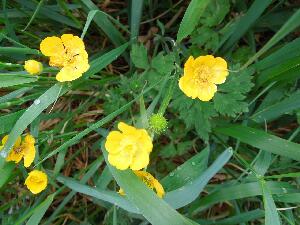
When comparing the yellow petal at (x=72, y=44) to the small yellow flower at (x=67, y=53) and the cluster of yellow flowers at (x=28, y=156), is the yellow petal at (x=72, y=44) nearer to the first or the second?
the small yellow flower at (x=67, y=53)

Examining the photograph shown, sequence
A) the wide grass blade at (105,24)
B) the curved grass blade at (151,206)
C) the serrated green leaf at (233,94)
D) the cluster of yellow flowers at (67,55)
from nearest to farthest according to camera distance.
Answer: the curved grass blade at (151,206), the cluster of yellow flowers at (67,55), the serrated green leaf at (233,94), the wide grass blade at (105,24)

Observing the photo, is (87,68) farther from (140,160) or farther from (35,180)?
(35,180)

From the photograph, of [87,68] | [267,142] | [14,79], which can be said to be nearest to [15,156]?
[14,79]

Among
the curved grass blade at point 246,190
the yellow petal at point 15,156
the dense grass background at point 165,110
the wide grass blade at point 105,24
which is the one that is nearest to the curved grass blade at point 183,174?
the dense grass background at point 165,110

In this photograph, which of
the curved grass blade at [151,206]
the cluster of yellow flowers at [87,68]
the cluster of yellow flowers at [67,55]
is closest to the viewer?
the curved grass blade at [151,206]

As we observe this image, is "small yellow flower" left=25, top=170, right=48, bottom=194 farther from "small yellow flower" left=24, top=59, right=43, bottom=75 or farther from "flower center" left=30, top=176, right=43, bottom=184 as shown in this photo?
"small yellow flower" left=24, top=59, right=43, bottom=75

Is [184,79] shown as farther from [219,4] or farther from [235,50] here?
[235,50]

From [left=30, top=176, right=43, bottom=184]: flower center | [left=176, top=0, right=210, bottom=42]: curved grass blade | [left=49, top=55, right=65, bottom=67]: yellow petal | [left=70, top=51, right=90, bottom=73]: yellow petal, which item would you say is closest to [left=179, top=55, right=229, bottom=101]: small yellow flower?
[left=176, top=0, right=210, bottom=42]: curved grass blade

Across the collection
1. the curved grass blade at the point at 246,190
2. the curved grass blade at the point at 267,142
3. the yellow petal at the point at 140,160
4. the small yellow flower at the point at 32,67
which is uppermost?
the curved grass blade at the point at 267,142
